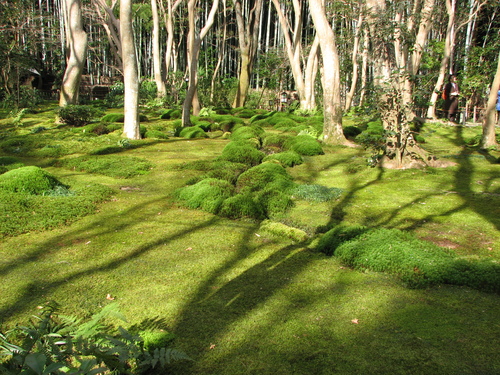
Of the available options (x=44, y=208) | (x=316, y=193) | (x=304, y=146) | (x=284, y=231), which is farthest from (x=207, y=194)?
(x=304, y=146)

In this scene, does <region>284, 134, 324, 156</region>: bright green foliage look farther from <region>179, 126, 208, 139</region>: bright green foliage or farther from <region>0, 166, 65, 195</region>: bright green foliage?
<region>0, 166, 65, 195</region>: bright green foliage

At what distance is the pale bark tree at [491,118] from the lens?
908 cm

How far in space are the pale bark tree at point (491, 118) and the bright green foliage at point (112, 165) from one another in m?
7.47

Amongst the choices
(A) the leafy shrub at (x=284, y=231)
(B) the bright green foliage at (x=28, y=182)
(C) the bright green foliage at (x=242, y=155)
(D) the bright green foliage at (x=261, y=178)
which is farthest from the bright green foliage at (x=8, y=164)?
(A) the leafy shrub at (x=284, y=231)

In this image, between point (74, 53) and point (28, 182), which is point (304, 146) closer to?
point (28, 182)

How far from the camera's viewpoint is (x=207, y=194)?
5715 millimetres

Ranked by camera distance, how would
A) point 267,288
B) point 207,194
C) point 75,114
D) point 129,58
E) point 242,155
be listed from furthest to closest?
point 75,114
point 129,58
point 242,155
point 207,194
point 267,288

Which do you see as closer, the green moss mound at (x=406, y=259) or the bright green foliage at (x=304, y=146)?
the green moss mound at (x=406, y=259)

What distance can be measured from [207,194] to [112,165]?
2780 millimetres

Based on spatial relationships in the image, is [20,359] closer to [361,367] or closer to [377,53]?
[361,367]

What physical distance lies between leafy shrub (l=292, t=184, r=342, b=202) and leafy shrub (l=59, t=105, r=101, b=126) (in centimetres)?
859

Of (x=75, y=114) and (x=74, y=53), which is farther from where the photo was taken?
(x=74, y=53)

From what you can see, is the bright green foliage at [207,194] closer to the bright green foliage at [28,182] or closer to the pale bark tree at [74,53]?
the bright green foliage at [28,182]

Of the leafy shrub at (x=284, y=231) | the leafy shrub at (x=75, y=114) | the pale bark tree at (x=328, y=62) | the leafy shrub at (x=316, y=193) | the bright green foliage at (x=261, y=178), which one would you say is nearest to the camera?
the leafy shrub at (x=284, y=231)
